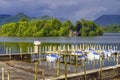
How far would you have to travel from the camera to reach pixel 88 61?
196ft

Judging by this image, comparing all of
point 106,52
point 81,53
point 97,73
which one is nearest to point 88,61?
point 81,53

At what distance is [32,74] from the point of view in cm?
3019

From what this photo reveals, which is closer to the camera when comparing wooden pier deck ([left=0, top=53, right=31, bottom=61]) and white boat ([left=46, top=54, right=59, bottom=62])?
wooden pier deck ([left=0, top=53, right=31, bottom=61])

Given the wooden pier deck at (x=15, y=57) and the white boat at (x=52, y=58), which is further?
the white boat at (x=52, y=58)

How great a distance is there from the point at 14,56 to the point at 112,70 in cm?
1482

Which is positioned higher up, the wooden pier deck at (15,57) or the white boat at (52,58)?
the wooden pier deck at (15,57)

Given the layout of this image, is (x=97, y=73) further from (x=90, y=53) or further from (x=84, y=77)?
(x=90, y=53)

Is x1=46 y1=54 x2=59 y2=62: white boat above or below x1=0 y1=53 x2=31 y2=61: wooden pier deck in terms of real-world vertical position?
below

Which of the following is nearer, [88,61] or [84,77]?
[84,77]

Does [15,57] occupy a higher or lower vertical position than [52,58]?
higher

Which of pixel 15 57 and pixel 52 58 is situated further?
pixel 52 58

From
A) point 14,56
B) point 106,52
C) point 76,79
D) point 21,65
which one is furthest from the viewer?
point 106,52

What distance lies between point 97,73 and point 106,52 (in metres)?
38.0

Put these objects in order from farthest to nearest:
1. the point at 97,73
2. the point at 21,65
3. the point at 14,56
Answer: the point at 14,56
the point at 21,65
the point at 97,73
